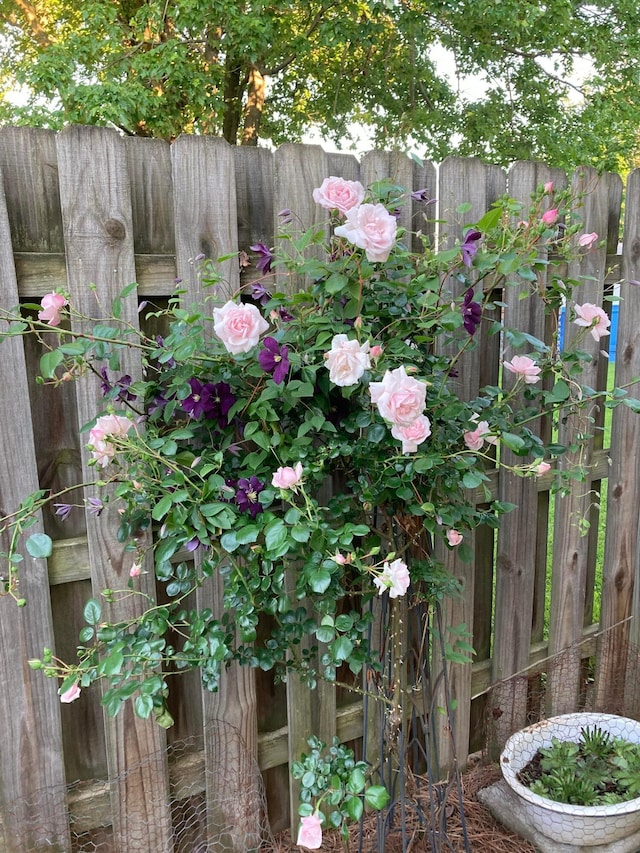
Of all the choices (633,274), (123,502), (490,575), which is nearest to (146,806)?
(123,502)

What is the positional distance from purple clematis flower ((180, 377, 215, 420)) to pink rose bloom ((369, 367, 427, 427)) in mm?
359

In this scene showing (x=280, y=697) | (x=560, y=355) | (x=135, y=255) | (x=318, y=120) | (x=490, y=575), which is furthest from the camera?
(x=318, y=120)

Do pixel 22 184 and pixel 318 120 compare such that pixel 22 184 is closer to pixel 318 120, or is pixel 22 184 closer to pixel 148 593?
pixel 148 593

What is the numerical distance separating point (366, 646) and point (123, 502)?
646mm

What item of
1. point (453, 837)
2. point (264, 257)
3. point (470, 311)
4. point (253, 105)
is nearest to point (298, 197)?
point (264, 257)

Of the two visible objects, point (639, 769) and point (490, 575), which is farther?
point (490, 575)

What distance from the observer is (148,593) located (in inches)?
62.7

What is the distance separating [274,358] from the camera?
3.92ft

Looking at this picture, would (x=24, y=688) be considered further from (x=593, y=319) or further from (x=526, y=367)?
(x=593, y=319)

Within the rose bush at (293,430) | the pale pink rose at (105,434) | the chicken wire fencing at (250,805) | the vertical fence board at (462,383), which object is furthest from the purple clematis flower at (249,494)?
the vertical fence board at (462,383)

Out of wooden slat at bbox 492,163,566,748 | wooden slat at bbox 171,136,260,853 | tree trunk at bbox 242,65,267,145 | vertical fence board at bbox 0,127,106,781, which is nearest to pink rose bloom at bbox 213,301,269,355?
wooden slat at bbox 171,136,260,853

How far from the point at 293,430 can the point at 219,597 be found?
0.54 m

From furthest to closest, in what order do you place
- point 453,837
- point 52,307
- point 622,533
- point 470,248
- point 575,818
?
1. point 622,533
2. point 453,837
3. point 575,818
4. point 470,248
5. point 52,307

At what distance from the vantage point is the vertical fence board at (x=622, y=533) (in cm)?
231
